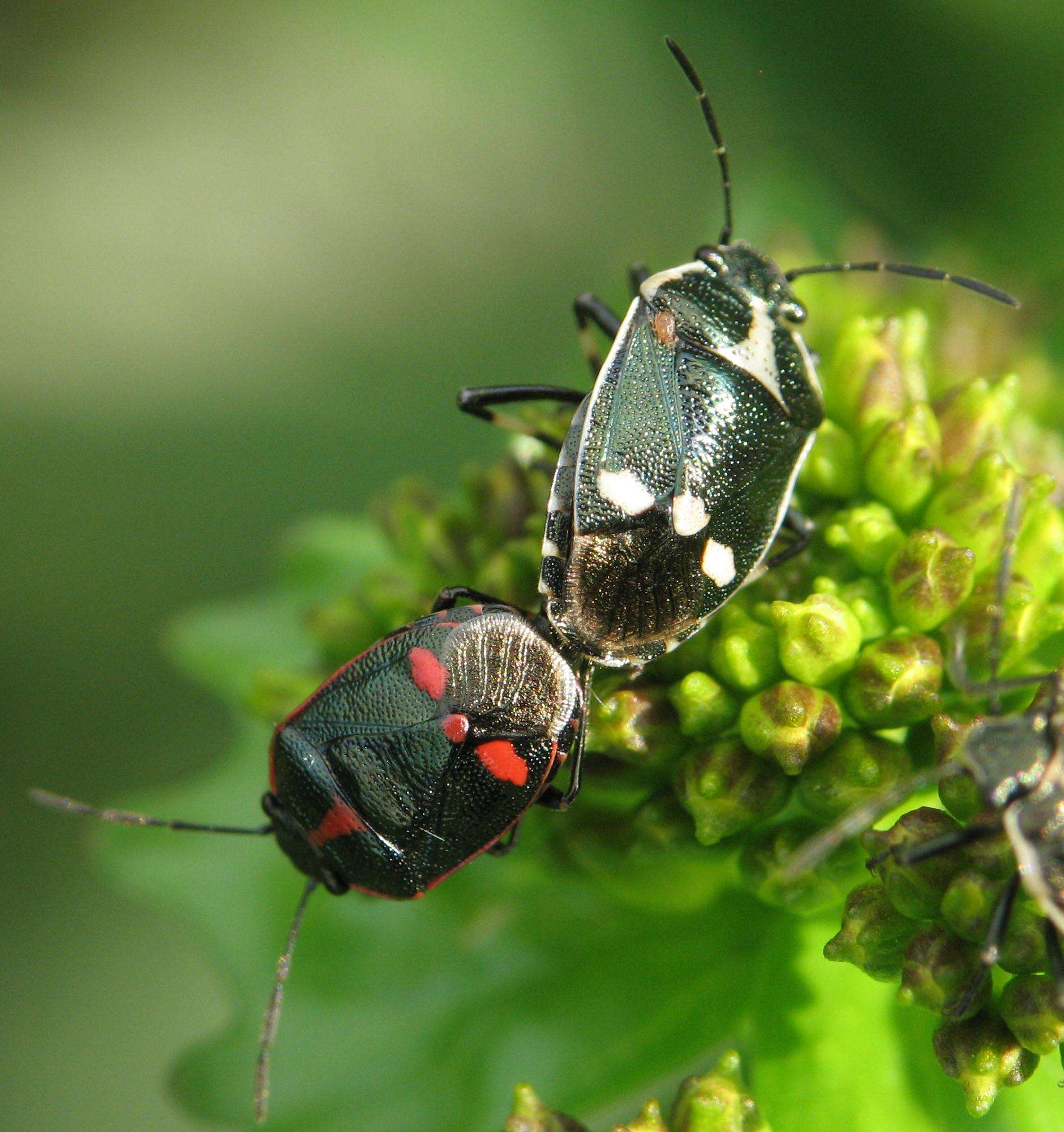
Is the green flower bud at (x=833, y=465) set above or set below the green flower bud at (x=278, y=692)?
above

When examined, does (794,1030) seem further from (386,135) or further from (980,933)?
(386,135)

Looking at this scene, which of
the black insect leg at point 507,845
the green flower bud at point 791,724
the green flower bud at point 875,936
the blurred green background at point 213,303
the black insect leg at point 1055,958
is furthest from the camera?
the blurred green background at point 213,303

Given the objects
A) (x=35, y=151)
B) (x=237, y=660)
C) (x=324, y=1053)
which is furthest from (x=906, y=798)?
(x=35, y=151)

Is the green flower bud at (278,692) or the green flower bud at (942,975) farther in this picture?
the green flower bud at (278,692)

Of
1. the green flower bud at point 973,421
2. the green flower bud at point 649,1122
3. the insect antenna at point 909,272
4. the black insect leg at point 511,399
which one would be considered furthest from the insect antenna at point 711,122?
the green flower bud at point 649,1122

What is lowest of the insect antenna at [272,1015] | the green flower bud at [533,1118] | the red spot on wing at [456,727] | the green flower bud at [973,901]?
the insect antenna at [272,1015]

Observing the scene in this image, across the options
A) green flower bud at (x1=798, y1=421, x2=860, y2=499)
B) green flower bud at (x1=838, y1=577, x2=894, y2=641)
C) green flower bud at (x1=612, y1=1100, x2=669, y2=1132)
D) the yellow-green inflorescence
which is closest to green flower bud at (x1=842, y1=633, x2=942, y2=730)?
the yellow-green inflorescence

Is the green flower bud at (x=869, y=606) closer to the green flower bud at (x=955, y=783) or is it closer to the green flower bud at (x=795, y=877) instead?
the green flower bud at (x=955, y=783)

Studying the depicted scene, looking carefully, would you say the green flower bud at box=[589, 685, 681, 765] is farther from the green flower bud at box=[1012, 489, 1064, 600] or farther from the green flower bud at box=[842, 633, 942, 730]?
the green flower bud at box=[1012, 489, 1064, 600]
